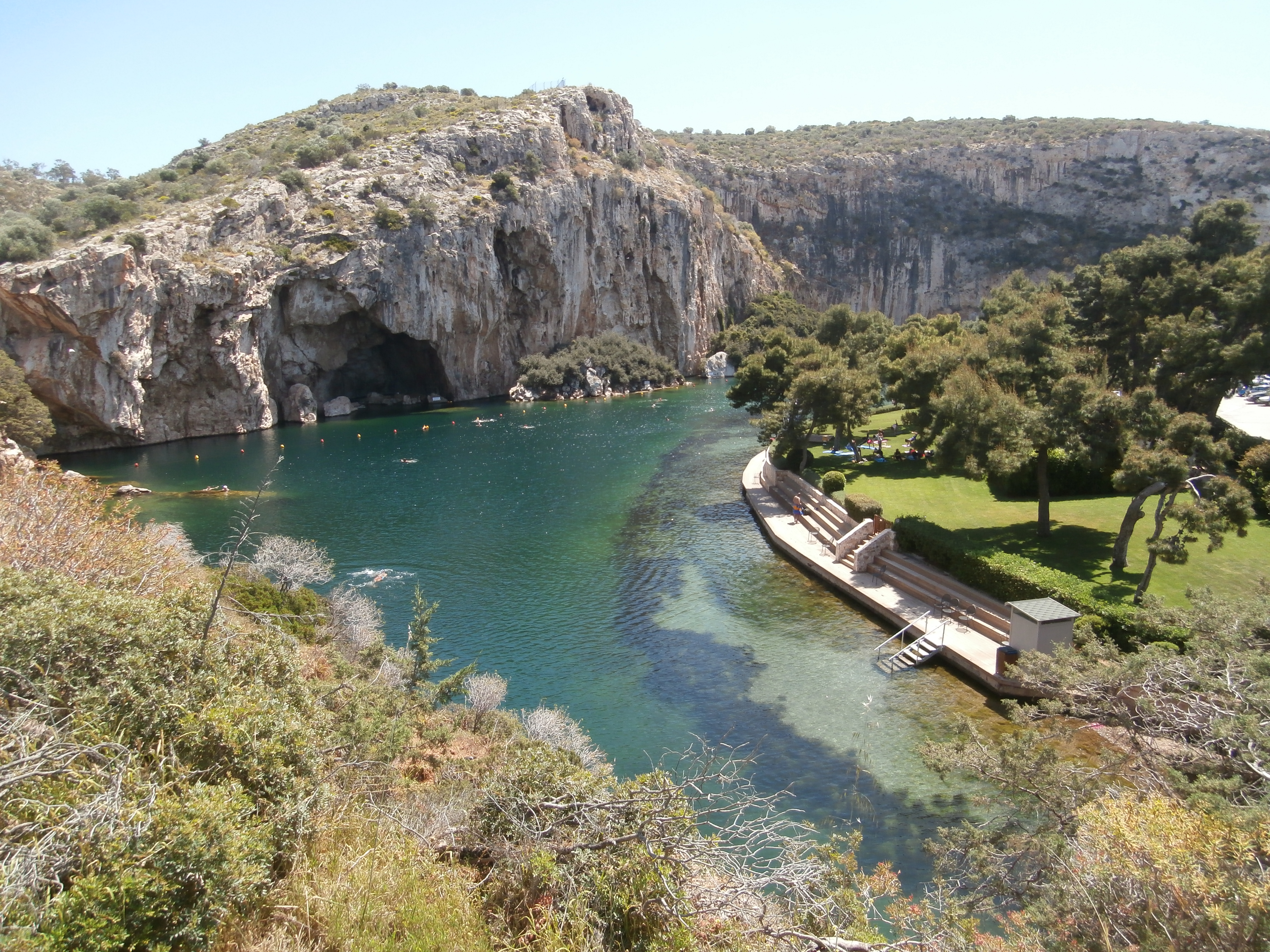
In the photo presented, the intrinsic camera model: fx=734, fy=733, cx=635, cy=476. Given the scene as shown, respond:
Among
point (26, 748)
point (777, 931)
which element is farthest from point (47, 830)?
point (777, 931)

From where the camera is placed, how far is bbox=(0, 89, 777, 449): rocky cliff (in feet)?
146

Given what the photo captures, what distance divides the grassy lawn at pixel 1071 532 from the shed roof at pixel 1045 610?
1.45 meters

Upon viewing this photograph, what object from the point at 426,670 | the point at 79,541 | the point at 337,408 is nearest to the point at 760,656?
the point at 426,670

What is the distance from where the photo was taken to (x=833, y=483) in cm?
2755

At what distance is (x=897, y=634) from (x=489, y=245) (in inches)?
2259

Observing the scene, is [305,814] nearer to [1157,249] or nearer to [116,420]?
[1157,249]

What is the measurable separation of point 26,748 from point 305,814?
2170mm

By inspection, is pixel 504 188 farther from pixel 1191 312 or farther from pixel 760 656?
pixel 760 656

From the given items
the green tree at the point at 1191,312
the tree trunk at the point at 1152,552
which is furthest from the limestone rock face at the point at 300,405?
the tree trunk at the point at 1152,552

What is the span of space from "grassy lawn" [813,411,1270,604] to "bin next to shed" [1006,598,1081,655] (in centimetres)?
165

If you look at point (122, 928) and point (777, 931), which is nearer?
point (122, 928)

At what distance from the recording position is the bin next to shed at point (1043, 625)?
47.1 ft

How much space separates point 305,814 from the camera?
6398mm

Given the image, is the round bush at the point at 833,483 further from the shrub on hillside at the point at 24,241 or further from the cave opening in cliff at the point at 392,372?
the cave opening in cliff at the point at 392,372
